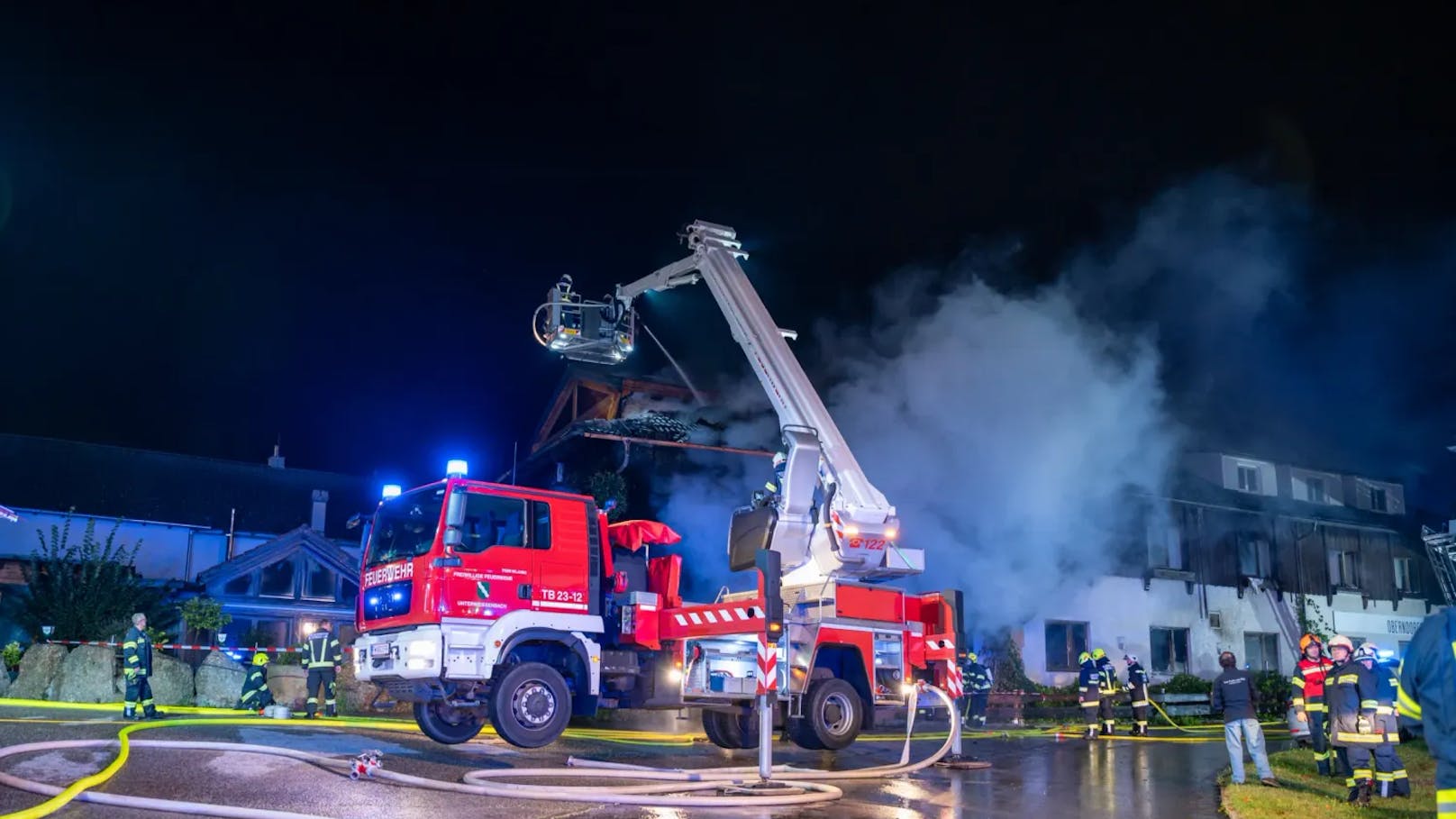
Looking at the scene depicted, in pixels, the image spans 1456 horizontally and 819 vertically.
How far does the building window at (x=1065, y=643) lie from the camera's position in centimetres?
2669

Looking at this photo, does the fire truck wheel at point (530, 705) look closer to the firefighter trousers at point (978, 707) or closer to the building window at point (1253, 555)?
the firefighter trousers at point (978, 707)

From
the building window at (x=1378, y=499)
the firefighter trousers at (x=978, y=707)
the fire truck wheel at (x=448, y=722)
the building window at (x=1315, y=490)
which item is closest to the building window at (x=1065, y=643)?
the firefighter trousers at (x=978, y=707)

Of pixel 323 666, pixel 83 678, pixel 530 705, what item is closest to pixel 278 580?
pixel 83 678

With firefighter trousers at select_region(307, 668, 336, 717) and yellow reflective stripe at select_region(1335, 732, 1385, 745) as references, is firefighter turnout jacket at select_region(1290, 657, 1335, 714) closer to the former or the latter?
yellow reflective stripe at select_region(1335, 732, 1385, 745)

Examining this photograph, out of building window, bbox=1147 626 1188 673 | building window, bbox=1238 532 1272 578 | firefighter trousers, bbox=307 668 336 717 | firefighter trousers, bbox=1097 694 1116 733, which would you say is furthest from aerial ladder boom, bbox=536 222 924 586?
building window, bbox=1238 532 1272 578

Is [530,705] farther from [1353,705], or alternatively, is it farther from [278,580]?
[278,580]

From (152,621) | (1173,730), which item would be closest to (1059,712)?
(1173,730)

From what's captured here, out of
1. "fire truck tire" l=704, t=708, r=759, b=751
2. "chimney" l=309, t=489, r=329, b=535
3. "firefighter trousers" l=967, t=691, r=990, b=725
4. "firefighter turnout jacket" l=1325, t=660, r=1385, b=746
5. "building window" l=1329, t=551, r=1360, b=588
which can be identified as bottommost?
"firefighter trousers" l=967, t=691, r=990, b=725

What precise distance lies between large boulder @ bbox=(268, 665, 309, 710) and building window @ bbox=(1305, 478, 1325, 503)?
2974cm

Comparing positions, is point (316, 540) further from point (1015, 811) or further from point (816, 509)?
point (1015, 811)

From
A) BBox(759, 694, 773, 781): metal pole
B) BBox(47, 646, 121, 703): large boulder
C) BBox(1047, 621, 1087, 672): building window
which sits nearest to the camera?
BBox(759, 694, 773, 781): metal pole

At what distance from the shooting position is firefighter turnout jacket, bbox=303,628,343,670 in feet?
51.5

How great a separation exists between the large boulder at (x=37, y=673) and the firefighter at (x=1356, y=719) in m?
17.3

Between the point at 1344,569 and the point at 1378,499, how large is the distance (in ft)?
12.9
